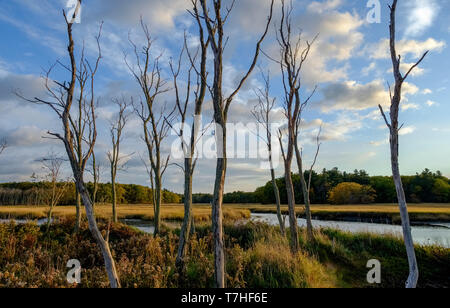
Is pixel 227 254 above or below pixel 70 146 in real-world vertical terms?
below

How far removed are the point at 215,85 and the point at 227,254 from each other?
170 inches

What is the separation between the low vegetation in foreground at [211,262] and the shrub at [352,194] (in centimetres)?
4799

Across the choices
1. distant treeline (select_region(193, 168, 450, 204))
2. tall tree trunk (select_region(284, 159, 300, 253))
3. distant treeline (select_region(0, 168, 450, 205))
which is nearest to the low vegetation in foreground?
tall tree trunk (select_region(284, 159, 300, 253))

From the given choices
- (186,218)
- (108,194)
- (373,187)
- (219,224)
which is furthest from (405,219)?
(373,187)

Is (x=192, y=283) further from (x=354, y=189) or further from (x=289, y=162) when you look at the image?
(x=354, y=189)

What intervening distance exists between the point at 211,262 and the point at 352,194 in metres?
55.5

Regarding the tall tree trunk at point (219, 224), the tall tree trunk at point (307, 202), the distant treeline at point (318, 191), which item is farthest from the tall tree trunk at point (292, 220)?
the distant treeline at point (318, 191)

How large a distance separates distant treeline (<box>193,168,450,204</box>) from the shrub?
394 centimetres

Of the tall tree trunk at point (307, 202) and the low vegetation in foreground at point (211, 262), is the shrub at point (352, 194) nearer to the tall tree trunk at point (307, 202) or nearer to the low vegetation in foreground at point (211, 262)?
the low vegetation in foreground at point (211, 262)

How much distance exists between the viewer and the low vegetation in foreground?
5148mm

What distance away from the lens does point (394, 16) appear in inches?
179

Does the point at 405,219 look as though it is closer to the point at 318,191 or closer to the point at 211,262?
the point at 211,262

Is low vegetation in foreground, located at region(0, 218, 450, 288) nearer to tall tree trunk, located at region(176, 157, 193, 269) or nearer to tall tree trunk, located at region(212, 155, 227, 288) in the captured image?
tall tree trunk, located at region(176, 157, 193, 269)
